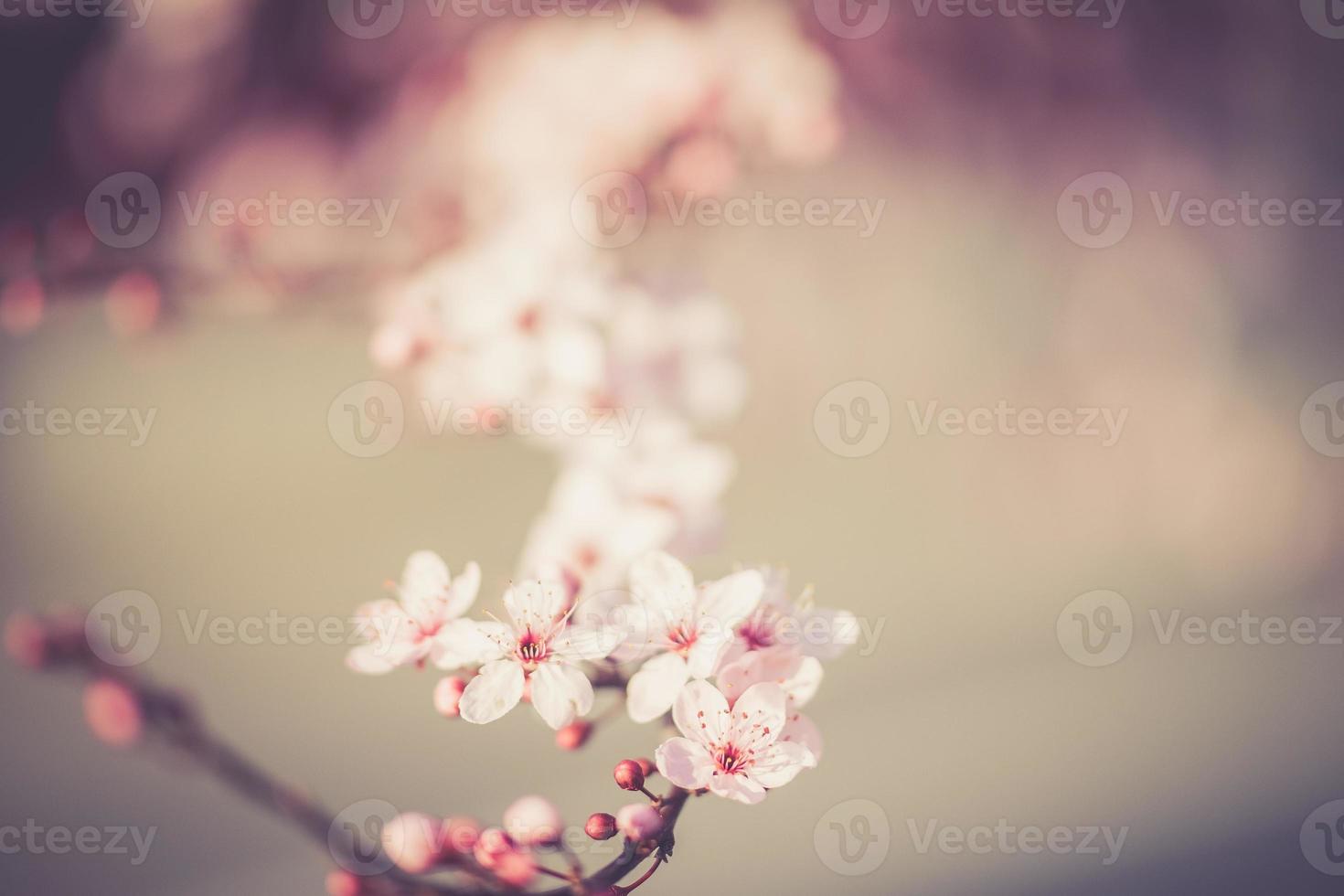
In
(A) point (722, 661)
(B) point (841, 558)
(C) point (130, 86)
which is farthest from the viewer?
(B) point (841, 558)

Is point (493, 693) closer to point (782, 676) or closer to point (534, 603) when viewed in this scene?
point (534, 603)

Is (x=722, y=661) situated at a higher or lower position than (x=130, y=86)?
lower

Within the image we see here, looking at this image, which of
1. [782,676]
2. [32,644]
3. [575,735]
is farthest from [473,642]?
[32,644]

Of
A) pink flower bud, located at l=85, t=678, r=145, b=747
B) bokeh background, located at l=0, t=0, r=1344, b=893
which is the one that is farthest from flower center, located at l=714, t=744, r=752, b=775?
bokeh background, located at l=0, t=0, r=1344, b=893

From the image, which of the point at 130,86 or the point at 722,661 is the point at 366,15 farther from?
the point at 722,661

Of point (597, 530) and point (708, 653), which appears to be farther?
point (597, 530)

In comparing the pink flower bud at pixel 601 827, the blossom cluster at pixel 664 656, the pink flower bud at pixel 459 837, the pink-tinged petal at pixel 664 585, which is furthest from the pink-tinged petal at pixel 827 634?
the pink flower bud at pixel 459 837

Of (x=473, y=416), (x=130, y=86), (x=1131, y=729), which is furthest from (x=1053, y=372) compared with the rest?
(x=130, y=86)
